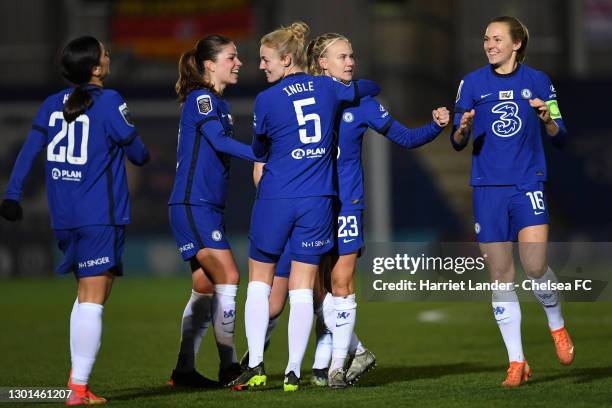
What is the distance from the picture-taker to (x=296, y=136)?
23.1ft

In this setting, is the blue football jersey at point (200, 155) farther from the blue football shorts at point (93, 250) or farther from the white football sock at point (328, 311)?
the white football sock at point (328, 311)

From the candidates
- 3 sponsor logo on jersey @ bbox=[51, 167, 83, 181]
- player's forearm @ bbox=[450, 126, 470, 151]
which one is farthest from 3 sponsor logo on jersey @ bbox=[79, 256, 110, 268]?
player's forearm @ bbox=[450, 126, 470, 151]

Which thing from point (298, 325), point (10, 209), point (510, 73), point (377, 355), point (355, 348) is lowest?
point (377, 355)

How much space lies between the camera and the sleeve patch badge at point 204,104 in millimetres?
7376

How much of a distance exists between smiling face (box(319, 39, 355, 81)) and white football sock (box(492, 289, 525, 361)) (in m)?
1.59

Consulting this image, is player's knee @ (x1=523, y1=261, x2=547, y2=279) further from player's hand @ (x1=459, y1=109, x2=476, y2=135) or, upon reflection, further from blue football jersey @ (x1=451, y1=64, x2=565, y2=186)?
player's hand @ (x1=459, y1=109, x2=476, y2=135)

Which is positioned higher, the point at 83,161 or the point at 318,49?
the point at 318,49

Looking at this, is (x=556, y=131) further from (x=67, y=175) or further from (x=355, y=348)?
(x=67, y=175)

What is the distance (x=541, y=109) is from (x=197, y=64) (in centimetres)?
208

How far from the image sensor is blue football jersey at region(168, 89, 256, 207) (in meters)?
7.41

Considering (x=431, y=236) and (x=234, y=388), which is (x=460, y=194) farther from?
(x=234, y=388)

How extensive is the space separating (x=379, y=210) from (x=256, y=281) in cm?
1366

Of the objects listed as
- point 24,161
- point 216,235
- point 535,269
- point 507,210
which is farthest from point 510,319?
point 24,161

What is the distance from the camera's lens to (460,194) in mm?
23656
